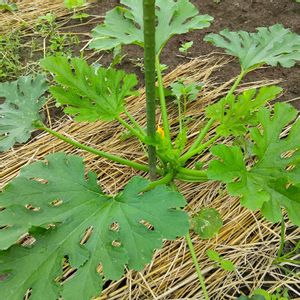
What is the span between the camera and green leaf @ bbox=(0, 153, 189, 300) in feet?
5.05

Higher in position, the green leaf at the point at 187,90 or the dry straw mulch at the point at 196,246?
the green leaf at the point at 187,90

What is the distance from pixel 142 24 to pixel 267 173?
1000 mm

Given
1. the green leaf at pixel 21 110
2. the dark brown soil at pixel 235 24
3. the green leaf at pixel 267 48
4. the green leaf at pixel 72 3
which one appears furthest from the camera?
the green leaf at pixel 72 3

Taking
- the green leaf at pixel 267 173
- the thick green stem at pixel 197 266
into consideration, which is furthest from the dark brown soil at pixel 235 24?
the thick green stem at pixel 197 266

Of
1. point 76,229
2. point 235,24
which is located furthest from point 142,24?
point 76,229

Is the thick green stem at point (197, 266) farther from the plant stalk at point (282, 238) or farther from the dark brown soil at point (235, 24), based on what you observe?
the dark brown soil at point (235, 24)

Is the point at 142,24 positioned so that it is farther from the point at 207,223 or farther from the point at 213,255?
the point at 213,255

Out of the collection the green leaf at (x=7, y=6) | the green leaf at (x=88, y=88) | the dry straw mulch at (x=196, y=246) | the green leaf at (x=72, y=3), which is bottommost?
the dry straw mulch at (x=196, y=246)

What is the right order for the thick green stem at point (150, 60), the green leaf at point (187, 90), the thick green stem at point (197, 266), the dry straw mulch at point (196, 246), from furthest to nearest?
the green leaf at point (187, 90) → the dry straw mulch at point (196, 246) → the thick green stem at point (197, 266) → the thick green stem at point (150, 60)

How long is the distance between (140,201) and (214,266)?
18.2 inches

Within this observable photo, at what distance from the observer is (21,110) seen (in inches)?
83.2

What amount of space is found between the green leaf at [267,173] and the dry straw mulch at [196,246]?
0.37 metres

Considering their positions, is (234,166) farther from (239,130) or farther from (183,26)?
(183,26)

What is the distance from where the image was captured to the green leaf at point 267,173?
161 cm
